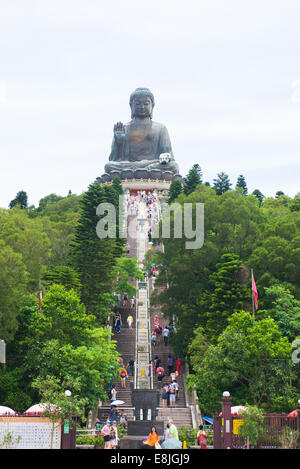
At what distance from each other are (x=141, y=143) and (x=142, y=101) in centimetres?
428

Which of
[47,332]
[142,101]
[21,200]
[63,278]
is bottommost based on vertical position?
[47,332]

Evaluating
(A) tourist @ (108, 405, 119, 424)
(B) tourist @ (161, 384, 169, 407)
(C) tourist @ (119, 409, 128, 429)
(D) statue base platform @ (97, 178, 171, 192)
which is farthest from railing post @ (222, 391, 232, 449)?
(D) statue base platform @ (97, 178, 171, 192)

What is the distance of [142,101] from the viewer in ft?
213

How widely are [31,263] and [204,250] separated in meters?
7.87

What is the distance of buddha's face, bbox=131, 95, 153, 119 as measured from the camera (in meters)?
65.0

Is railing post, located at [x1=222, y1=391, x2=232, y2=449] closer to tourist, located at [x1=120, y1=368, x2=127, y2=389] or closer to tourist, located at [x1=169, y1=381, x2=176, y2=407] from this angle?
tourist, located at [x1=169, y1=381, x2=176, y2=407]

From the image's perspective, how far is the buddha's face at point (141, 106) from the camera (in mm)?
65000

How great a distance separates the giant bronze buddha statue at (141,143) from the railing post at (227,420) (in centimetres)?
4726

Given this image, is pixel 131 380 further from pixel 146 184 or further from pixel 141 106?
pixel 141 106

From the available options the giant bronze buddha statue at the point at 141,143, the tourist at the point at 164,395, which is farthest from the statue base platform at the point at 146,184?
the tourist at the point at 164,395

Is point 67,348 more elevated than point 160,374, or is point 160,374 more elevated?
point 67,348

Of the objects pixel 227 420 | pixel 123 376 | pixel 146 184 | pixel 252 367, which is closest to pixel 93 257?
pixel 123 376

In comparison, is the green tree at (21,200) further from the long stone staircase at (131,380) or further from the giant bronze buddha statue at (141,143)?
the long stone staircase at (131,380)
